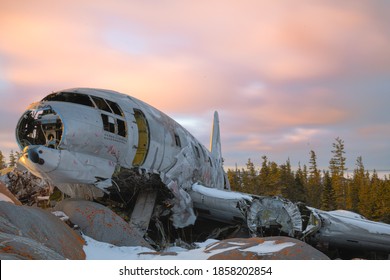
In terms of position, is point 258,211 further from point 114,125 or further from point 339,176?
point 339,176

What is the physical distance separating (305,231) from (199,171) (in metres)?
4.83

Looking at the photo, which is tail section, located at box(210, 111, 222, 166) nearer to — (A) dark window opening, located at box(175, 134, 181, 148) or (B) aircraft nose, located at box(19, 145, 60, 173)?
(A) dark window opening, located at box(175, 134, 181, 148)

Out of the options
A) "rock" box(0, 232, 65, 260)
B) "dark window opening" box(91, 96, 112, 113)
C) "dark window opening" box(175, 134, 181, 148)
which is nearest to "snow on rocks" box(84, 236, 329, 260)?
"rock" box(0, 232, 65, 260)

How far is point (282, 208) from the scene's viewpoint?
10.7 m

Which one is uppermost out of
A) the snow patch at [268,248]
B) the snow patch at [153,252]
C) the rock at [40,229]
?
the rock at [40,229]

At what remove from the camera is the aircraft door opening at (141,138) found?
1088cm

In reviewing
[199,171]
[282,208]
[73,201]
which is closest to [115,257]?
[73,201]

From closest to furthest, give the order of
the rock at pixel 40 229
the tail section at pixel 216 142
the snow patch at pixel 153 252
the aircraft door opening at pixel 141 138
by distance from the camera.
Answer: the rock at pixel 40 229 < the snow patch at pixel 153 252 < the aircraft door opening at pixel 141 138 < the tail section at pixel 216 142

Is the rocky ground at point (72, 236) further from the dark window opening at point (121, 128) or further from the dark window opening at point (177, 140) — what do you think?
the dark window opening at point (177, 140)

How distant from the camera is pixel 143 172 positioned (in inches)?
Answer: 422

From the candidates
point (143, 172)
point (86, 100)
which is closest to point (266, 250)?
point (143, 172)

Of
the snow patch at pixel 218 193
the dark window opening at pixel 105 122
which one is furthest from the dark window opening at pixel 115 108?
the snow patch at pixel 218 193

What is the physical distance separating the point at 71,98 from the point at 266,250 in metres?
6.78

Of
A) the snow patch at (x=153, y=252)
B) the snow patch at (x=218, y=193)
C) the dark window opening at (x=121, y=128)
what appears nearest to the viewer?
the snow patch at (x=153, y=252)
